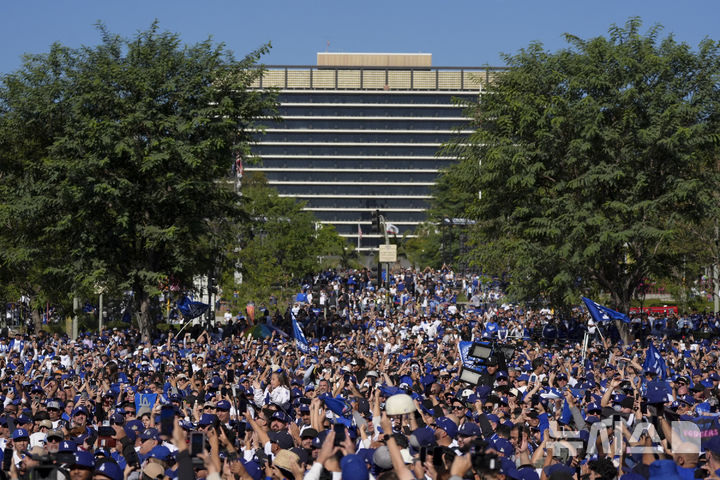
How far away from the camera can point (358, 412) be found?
41.3ft

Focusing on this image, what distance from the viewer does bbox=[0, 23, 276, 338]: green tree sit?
37719 millimetres

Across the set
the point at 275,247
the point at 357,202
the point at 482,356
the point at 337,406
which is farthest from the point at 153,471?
the point at 357,202

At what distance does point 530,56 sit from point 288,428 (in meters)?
29.7

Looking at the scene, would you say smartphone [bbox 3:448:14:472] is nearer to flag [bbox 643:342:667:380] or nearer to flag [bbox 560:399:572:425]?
flag [bbox 560:399:572:425]

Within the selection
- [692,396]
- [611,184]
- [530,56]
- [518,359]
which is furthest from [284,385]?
[530,56]

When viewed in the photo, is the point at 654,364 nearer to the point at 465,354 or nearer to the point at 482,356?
the point at 465,354

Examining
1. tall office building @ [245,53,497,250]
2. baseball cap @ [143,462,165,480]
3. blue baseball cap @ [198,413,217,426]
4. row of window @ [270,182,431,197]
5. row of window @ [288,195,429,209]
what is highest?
tall office building @ [245,53,497,250]

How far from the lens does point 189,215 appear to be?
131 ft

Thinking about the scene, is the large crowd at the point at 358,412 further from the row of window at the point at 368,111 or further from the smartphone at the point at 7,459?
the row of window at the point at 368,111

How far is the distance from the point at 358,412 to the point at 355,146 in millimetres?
153791

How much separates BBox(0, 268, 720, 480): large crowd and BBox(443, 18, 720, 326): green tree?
6.63m

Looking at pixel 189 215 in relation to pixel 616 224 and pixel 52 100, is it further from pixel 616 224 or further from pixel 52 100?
pixel 616 224

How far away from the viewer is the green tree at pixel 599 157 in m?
36.0

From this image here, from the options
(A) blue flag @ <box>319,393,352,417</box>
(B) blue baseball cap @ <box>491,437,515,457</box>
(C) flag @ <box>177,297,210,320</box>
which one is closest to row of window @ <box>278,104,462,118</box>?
(C) flag @ <box>177,297,210,320</box>
